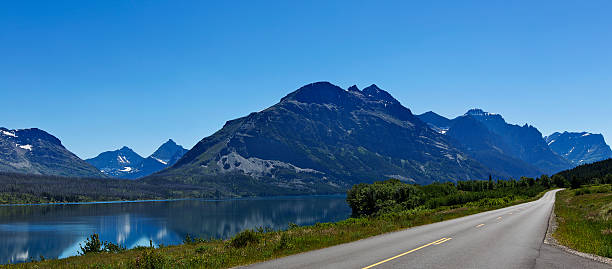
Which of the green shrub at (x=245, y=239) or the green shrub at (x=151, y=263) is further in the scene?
the green shrub at (x=245, y=239)

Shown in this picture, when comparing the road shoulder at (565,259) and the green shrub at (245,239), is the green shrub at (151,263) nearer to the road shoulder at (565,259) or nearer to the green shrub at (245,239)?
the green shrub at (245,239)

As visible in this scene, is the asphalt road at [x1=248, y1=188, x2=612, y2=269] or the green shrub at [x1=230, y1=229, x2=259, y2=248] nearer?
the asphalt road at [x1=248, y1=188, x2=612, y2=269]

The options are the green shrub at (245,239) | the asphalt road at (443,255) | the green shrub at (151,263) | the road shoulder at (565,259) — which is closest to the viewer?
the road shoulder at (565,259)

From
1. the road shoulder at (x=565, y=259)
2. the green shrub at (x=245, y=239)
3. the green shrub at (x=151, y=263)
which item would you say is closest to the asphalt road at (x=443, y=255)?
the road shoulder at (x=565, y=259)

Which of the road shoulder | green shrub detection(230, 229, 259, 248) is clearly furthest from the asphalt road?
green shrub detection(230, 229, 259, 248)

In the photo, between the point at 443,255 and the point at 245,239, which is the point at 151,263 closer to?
the point at 245,239

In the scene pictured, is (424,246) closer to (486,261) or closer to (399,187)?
(486,261)

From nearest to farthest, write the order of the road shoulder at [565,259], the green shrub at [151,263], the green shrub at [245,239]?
the road shoulder at [565,259], the green shrub at [151,263], the green shrub at [245,239]

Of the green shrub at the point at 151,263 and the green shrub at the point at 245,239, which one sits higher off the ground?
the green shrub at the point at 151,263

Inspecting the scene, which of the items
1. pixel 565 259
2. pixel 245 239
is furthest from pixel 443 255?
pixel 245 239

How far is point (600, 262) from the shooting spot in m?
18.5

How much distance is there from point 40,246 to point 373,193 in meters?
92.5

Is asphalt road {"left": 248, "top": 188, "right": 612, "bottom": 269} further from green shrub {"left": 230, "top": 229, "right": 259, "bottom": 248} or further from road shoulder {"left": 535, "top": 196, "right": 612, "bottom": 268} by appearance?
green shrub {"left": 230, "top": 229, "right": 259, "bottom": 248}

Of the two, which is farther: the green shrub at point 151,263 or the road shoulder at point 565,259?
the green shrub at point 151,263
